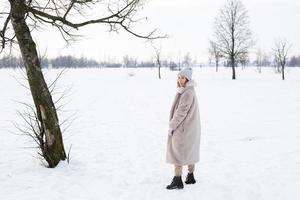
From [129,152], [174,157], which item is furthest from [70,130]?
[174,157]

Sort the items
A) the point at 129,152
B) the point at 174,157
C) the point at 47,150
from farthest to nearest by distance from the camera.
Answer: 1. the point at 129,152
2. the point at 47,150
3. the point at 174,157

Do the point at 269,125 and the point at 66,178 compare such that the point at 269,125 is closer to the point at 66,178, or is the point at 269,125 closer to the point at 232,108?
the point at 232,108

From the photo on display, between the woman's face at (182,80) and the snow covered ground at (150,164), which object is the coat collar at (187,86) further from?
the snow covered ground at (150,164)

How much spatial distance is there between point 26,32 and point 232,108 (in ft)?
41.0

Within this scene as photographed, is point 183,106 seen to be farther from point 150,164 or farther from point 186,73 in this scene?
point 150,164

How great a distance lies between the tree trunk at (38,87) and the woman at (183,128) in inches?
93.4

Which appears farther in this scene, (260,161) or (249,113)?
(249,113)

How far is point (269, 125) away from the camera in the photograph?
1207 centimetres

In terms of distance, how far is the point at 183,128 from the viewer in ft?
18.6

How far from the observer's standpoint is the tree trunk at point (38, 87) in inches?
258

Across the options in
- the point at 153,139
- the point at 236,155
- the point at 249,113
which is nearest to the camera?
the point at 236,155

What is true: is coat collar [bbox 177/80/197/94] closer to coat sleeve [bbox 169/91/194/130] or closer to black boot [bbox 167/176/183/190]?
coat sleeve [bbox 169/91/194/130]

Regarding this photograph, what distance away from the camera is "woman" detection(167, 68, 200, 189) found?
559 cm

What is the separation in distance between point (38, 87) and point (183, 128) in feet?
9.19
